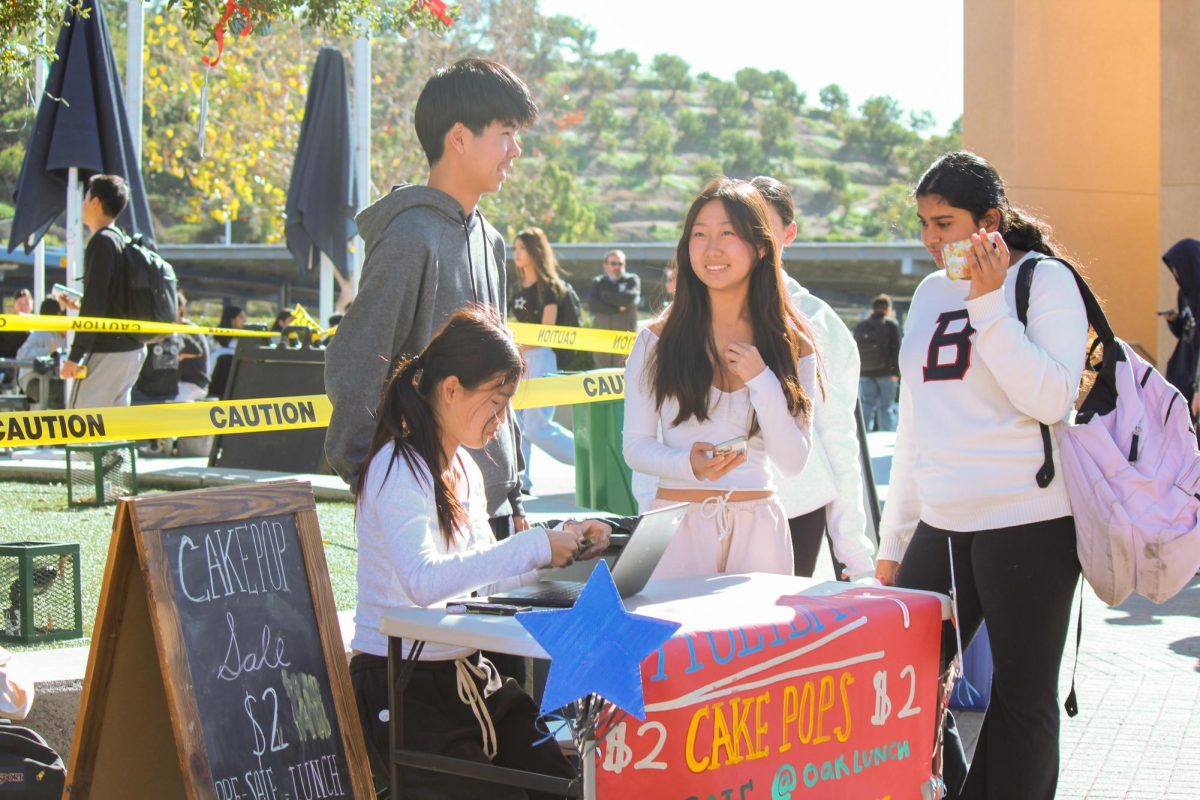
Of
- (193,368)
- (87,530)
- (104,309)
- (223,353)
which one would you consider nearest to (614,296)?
(223,353)

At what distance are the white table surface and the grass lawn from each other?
324 centimetres

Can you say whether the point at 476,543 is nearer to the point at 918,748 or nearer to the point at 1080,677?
the point at 918,748

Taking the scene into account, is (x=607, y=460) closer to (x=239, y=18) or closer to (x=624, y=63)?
(x=239, y=18)

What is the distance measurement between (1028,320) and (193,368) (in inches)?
496

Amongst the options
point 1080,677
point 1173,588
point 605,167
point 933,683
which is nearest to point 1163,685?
point 1080,677

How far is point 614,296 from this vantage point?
18109mm

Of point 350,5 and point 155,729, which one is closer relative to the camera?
point 155,729

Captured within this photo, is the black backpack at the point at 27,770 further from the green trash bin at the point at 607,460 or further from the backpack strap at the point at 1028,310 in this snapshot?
the green trash bin at the point at 607,460

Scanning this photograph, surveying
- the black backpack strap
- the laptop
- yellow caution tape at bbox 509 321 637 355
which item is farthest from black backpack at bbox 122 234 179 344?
the black backpack strap

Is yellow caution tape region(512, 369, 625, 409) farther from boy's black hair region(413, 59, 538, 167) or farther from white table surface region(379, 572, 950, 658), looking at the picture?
white table surface region(379, 572, 950, 658)

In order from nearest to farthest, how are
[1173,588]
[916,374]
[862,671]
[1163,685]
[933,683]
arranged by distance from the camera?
[862,671], [933,683], [1173,588], [916,374], [1163,685]

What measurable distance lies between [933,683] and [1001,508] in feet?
1.81

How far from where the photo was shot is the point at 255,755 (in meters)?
3.34

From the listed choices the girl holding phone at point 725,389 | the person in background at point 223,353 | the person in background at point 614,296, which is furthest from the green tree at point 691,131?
the girl holding phone at point 725,389
